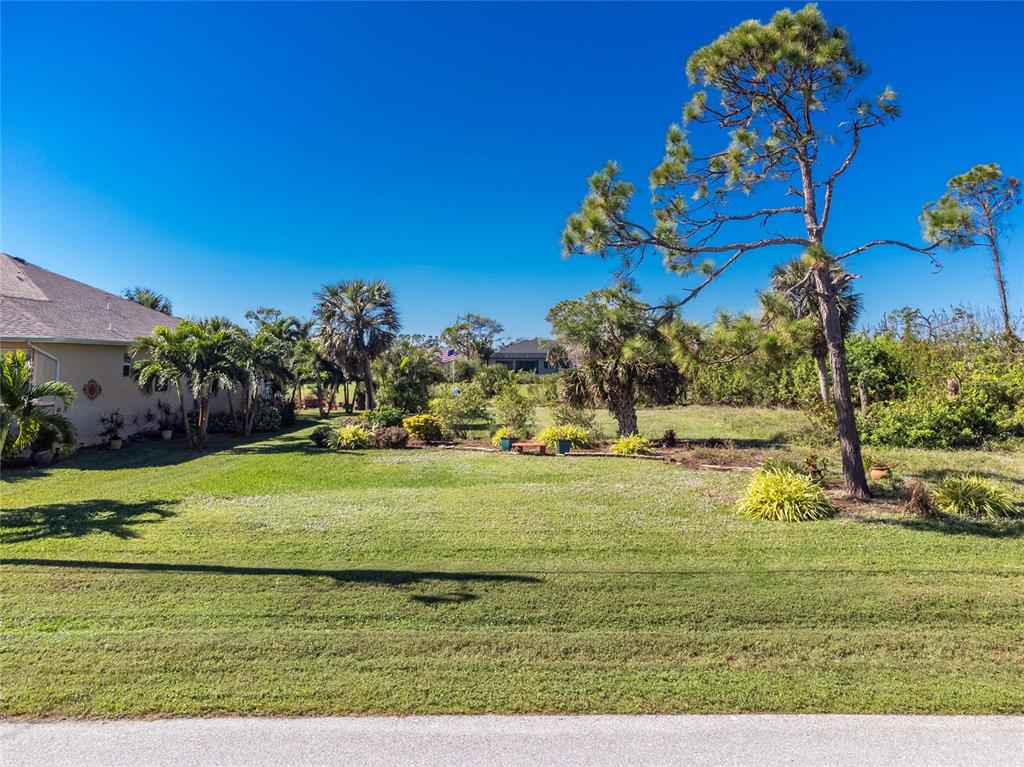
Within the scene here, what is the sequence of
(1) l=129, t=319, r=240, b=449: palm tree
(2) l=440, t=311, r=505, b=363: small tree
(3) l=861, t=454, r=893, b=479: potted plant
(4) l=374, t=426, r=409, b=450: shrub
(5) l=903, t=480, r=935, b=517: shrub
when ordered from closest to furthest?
(5) l=903, t=480, r=935, b=517: shrub, (3) l=861, t=454, r=893, b=479: potted plant, (1) l=129, t=319, r=240, b=449: palm tree, (4) l=374, t=426, r=409, b=450: shrub, (2) l=440, t=311, r=505, b=363: small tree

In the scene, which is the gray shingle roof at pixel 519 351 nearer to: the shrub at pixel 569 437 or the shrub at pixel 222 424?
the shrub at pixel 222 424

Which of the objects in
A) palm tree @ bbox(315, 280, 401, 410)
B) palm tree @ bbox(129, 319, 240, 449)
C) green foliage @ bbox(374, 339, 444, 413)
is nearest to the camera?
palm tree @ bbox(129, 319, 240, 449)

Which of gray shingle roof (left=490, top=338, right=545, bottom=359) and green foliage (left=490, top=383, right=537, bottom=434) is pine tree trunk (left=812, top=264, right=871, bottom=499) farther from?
gray shingle roof (left=490, top=338, right=545, bottom=359)

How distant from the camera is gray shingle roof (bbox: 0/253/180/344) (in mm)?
12195

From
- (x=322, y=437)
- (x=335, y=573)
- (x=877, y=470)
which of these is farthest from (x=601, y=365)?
(x=335, y=573)

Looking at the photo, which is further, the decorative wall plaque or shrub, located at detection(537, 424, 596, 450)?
the decorative wall plaque

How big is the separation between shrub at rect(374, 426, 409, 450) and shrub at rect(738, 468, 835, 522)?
29.9 feet

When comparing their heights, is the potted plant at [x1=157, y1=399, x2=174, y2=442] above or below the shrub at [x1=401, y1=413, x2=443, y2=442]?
above

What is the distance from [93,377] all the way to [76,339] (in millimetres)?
1618

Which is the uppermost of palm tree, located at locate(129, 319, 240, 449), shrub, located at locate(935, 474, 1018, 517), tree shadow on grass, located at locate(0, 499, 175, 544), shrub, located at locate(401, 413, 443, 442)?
palm tree, located at locate(129, 319, 240, 449)

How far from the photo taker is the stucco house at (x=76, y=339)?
12.1m

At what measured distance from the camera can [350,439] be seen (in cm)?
1407

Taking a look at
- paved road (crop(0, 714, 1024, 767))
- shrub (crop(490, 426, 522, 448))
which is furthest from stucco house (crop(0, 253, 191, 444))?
paved road (crop(0, 714, 1024, 767))

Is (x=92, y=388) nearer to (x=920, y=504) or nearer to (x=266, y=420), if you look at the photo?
(x=266, y=420)
